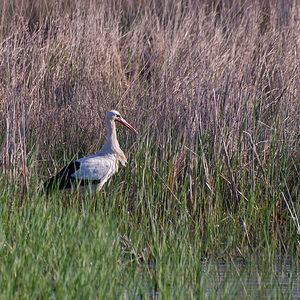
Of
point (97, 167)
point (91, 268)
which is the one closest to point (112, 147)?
point (97, 167)

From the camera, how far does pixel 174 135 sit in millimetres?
5734

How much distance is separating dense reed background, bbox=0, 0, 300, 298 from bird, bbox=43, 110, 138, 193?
0.16 m

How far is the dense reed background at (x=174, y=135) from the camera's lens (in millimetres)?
4851

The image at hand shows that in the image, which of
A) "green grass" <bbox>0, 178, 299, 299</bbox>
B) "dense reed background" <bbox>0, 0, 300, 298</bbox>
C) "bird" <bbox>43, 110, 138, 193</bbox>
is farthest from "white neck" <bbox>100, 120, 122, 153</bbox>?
"green grass" <bbox>0, 178, 299, 299</bbox>

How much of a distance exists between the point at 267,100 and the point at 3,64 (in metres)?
2.97

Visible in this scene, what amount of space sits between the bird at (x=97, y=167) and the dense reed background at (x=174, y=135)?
16 centimetres

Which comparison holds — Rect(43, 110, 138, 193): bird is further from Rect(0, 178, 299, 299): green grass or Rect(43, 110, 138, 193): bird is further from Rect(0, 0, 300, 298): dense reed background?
Rect(0, 178, 299, 299): green grass

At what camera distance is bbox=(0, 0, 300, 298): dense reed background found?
4851 mm

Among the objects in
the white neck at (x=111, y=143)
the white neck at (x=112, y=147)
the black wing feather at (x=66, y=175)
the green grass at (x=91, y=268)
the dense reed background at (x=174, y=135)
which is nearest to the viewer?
the green grass at (x=91, y=268)

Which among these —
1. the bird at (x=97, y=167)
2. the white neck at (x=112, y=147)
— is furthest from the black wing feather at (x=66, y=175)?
the white neck at (x=112, y=147)

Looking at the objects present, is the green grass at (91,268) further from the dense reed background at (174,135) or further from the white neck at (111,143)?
the white neck at (111,143)

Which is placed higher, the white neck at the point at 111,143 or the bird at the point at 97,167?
the white neck at the point at 111,143

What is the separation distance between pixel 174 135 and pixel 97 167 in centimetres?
79

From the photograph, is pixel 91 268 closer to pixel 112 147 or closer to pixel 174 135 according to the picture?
pixel 174 135
